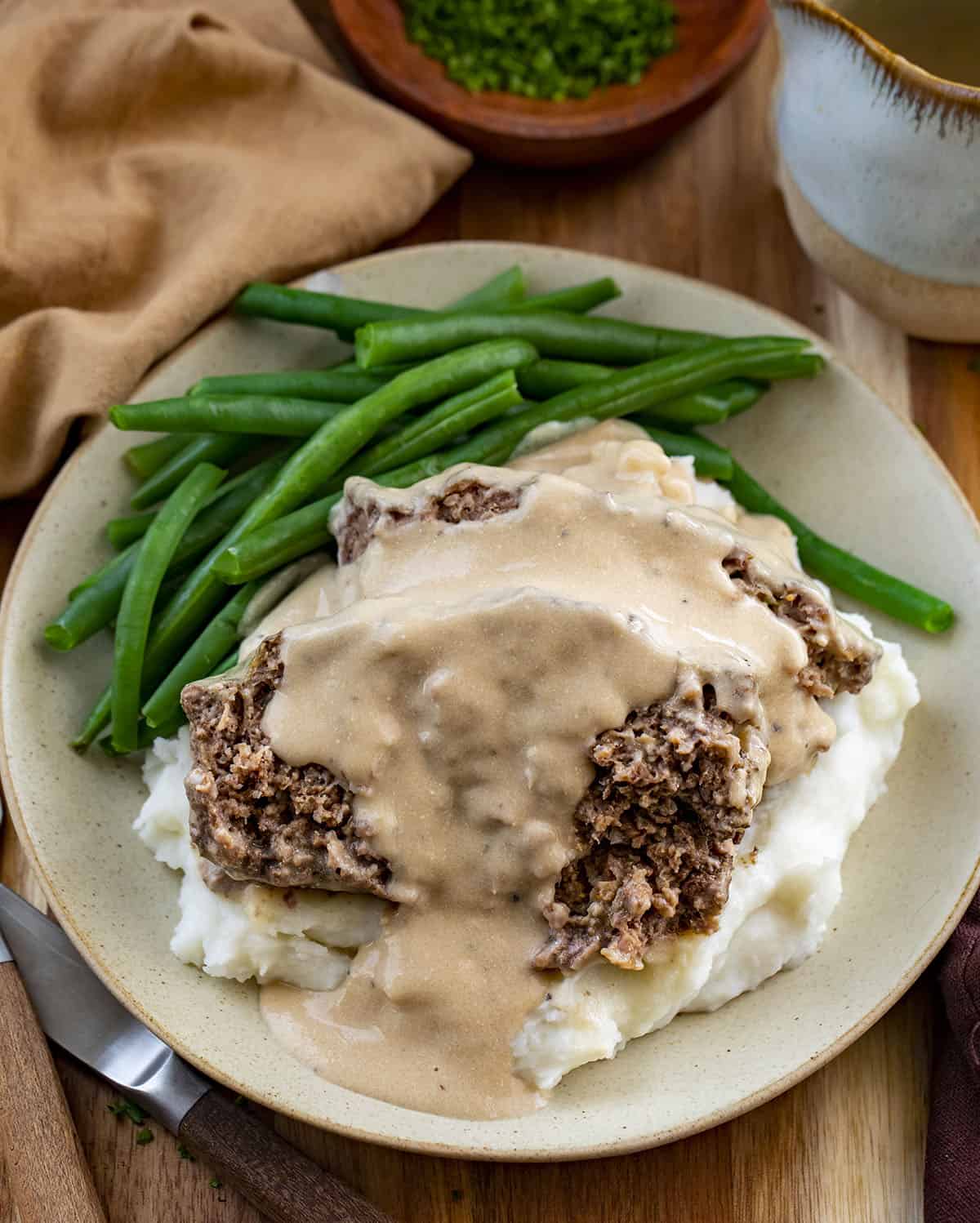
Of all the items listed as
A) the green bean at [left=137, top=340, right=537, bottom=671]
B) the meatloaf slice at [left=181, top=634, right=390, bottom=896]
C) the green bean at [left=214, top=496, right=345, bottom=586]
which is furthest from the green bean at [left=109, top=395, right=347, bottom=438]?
the meatloaf slice at [left=181, top=634, right=390, bottom=896]

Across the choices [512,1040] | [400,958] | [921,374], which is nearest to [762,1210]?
[512,1040]

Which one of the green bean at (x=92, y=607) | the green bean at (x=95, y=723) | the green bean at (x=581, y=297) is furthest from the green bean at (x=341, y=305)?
the green bean at (x=95, y=723)

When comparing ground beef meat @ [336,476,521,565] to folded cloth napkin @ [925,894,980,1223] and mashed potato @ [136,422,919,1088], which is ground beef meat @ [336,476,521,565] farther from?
folded cloth napkin @ [925,894,980,1223]

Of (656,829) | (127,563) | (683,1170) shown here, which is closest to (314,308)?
(127,563)

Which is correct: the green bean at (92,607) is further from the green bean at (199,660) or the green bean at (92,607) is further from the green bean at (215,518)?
the green bean at (199,660)

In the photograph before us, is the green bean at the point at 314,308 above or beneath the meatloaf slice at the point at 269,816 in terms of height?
above

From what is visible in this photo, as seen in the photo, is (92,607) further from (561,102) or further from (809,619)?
(561,102)
